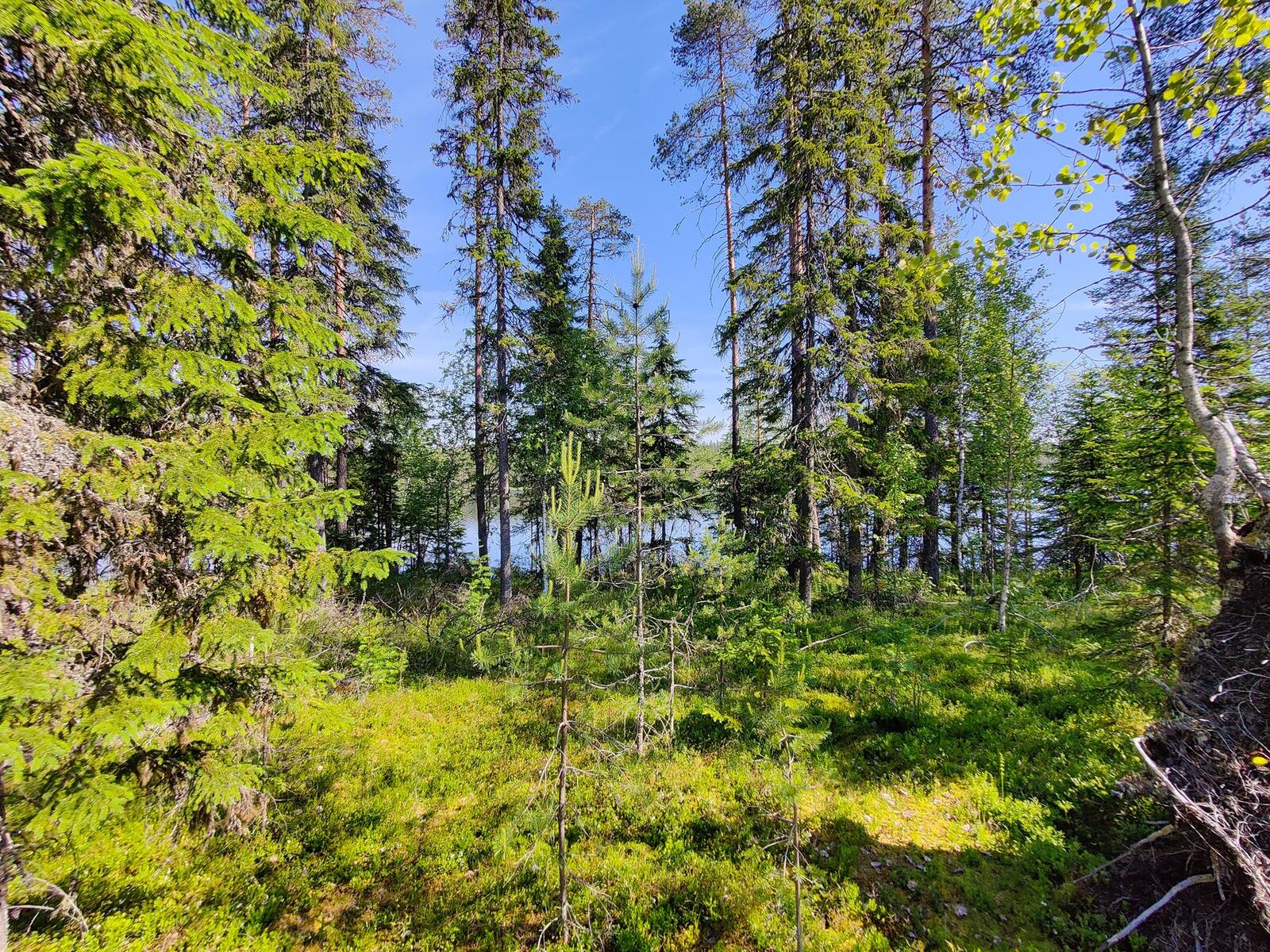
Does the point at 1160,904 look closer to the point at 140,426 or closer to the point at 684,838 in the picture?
the point at 684,838

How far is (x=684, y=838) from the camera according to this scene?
5656 millimetres

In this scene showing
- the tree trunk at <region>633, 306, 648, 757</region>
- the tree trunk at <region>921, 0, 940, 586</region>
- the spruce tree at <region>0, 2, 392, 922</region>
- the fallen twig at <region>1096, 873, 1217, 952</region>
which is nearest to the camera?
the spruce tree at <region>0, 2, 392, 922</region>

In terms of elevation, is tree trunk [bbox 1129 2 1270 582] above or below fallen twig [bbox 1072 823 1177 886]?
above

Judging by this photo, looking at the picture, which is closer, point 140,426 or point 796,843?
point 796,843

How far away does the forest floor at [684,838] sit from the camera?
438 centimetres

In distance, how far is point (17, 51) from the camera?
372 centimetres

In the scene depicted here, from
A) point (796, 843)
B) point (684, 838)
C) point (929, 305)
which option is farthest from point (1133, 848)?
point (929, 305)

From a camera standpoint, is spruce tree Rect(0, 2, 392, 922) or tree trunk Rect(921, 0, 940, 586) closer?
spruce tree Rect(0, 2, 392, 922)

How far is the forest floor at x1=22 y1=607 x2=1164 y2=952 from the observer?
4.38 meters

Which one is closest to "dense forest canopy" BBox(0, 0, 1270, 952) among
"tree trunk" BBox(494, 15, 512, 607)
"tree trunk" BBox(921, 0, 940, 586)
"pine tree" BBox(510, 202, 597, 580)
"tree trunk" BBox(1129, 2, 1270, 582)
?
"tree trunk" BBox(1129, 2, 1270, 582)

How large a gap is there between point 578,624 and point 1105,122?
24.9 ft

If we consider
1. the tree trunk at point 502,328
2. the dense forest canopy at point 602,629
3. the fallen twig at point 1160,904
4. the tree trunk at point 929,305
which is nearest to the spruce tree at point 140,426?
the dense forest canopy at point 602,629

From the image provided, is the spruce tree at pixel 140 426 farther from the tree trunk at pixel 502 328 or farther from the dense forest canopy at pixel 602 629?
the tree trunk at pixel 502 328

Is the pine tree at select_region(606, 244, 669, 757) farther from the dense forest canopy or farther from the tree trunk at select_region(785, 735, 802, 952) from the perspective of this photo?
the tree trunk at select_region(785, 735, 802, 952)
